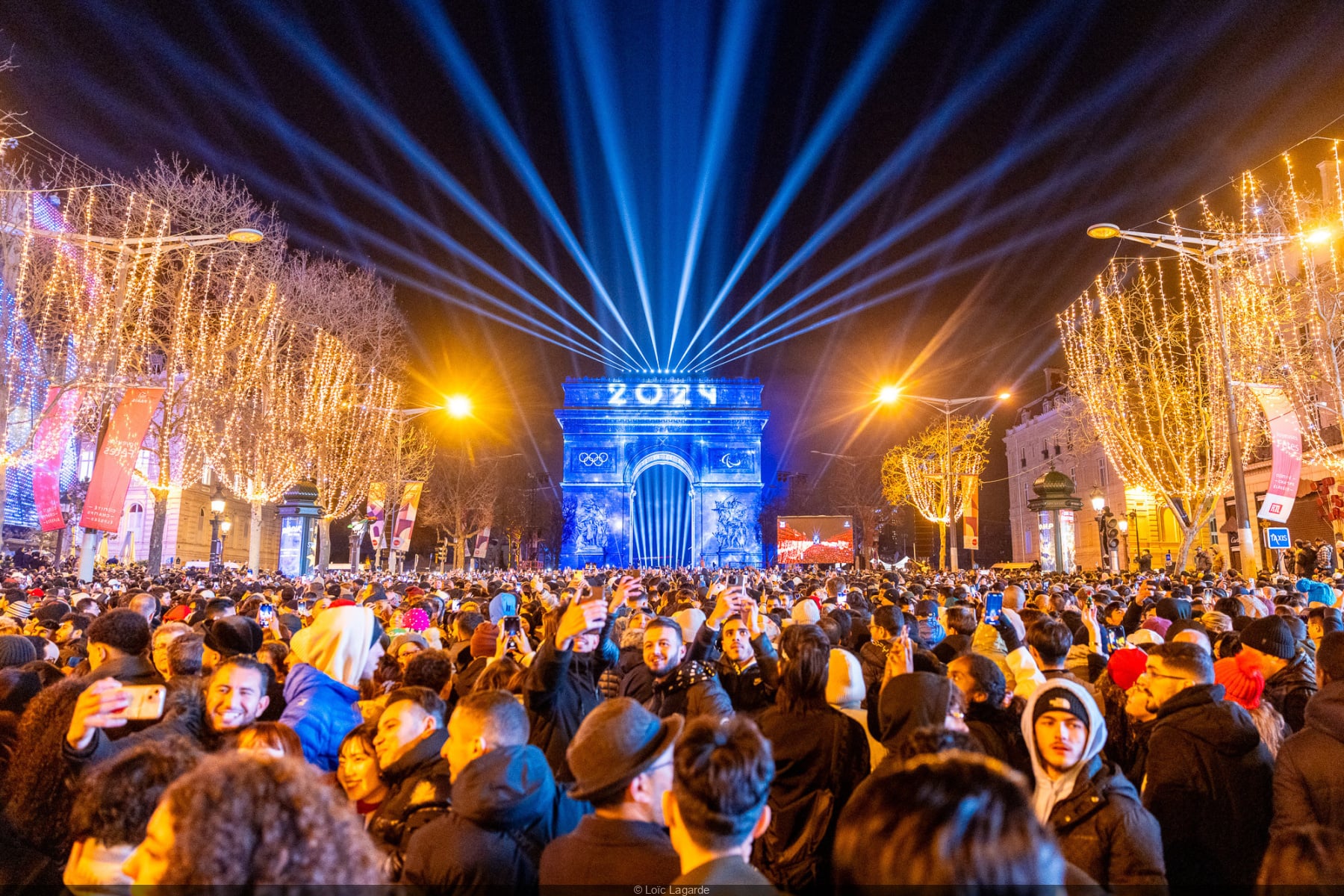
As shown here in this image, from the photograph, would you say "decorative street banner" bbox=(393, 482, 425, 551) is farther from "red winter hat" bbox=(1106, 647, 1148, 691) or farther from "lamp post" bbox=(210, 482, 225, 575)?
"red winter hat" bbox=(1106, 647, 1148, 691)

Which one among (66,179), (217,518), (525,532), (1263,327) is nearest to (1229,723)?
(1263,327)

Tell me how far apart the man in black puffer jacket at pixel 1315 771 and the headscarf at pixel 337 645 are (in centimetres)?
520

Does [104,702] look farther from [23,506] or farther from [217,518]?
[23,506]

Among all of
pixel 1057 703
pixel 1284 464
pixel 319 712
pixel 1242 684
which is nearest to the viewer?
pixel 1057 703

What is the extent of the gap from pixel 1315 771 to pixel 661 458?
5868 centimetres

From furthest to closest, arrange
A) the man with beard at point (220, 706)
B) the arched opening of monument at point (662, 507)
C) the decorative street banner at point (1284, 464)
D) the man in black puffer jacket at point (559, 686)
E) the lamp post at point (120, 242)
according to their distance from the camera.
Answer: the arched opening of monument at point (662, 507) → the lamp post at point (120, 242) → the decorative street banner at point (1284, 464) → the man in black puffer jacket at point (559, 686) → the man with beard at point (220, 706)

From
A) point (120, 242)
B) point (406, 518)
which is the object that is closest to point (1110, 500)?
point (406, 518)

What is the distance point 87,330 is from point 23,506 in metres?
21.9

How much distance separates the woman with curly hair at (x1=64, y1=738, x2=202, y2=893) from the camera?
263cm

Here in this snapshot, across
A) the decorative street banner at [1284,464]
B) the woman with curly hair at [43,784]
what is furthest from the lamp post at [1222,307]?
the woman with curly hair at [43,784]

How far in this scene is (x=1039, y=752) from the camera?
363cm

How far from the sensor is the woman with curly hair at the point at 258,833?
183 centimetres

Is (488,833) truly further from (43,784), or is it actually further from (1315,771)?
(1315,771)

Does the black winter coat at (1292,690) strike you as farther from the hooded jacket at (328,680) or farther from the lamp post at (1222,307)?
the lamp post at (1222,307)
